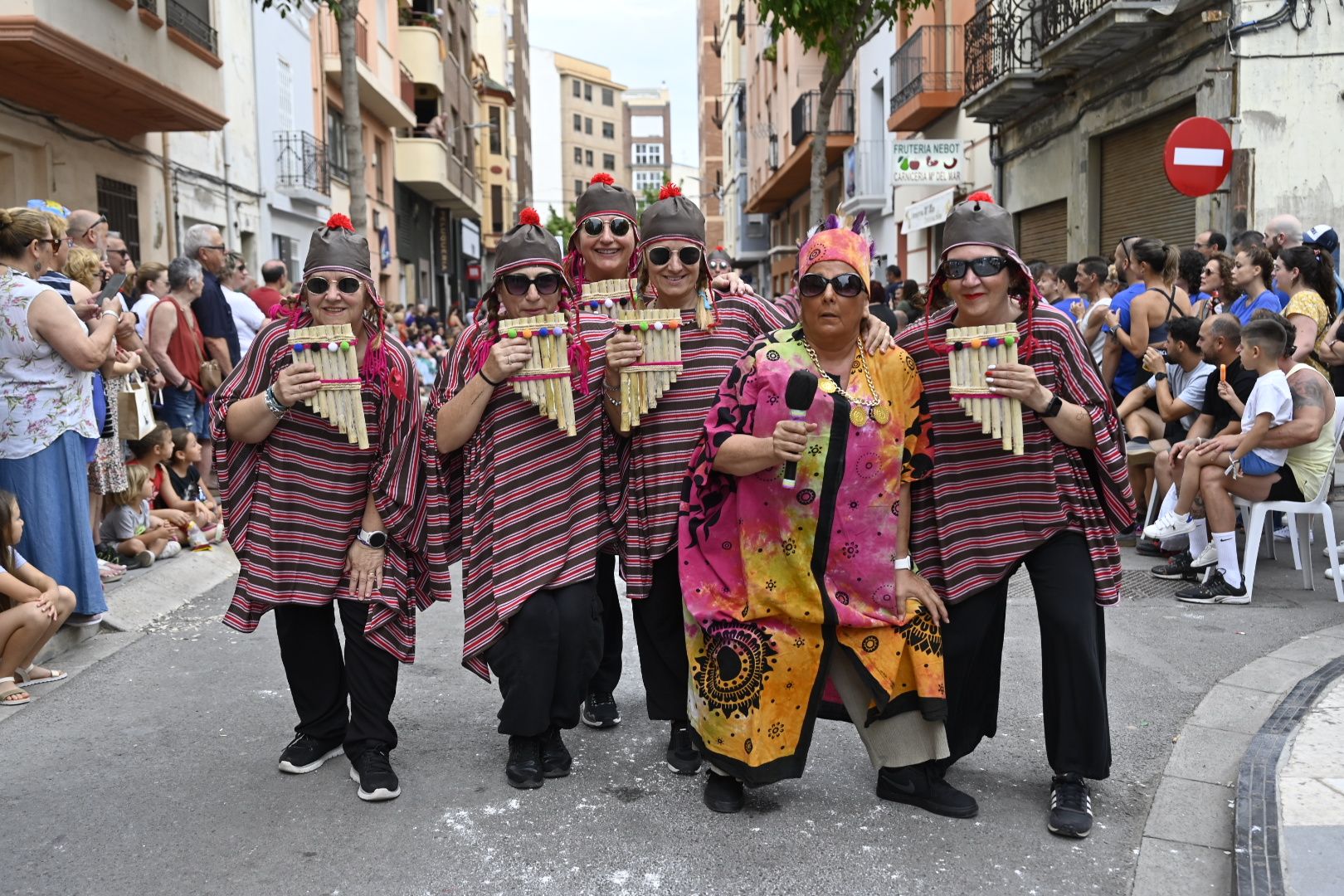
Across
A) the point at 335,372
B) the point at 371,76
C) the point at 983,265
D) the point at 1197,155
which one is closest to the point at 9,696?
the point at 335,372

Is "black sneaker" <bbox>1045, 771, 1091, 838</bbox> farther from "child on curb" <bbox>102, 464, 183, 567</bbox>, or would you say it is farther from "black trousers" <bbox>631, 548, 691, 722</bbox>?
"child on curb" <bbox>102, 464, 183, 567</bbox>

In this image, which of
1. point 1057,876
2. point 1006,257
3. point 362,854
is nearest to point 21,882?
point 362,854

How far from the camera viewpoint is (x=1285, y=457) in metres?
7.02

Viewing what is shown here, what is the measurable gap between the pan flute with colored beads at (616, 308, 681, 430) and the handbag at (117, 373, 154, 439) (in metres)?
4.94

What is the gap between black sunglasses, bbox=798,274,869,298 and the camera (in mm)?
3688

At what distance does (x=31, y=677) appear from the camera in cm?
559

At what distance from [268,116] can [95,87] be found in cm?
835

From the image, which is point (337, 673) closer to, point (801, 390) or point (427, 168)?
point (801, 390)

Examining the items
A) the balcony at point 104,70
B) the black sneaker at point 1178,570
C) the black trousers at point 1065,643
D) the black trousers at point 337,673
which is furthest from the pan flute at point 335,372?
the balcony at point 104,70

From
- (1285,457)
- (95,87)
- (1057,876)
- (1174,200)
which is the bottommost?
(1057,876)

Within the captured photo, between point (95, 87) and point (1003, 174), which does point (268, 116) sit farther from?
point (1003, 174)

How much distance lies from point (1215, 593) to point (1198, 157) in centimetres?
459

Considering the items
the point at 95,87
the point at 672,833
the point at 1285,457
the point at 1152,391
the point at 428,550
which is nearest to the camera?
the point at 672,833

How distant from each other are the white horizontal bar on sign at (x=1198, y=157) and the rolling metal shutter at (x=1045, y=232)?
6.83 meters
